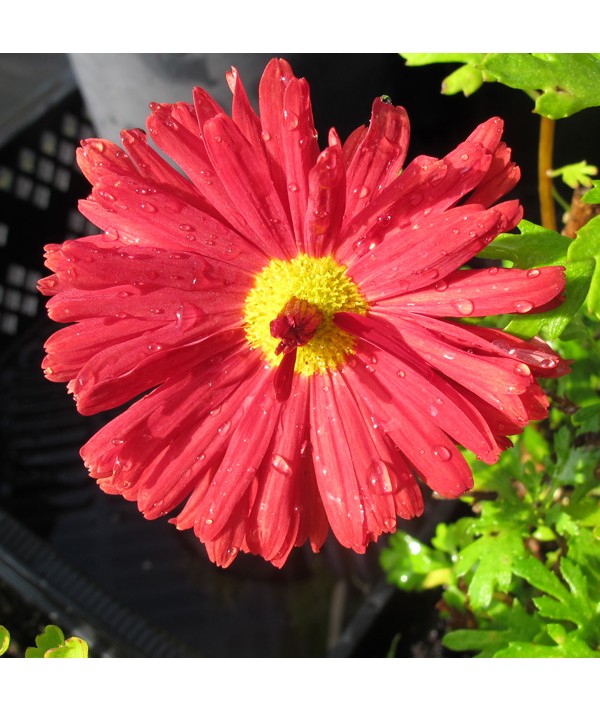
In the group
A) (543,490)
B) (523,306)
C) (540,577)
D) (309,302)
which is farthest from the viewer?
(543,490)

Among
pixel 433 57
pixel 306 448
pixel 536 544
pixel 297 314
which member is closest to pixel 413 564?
pixel 536 544

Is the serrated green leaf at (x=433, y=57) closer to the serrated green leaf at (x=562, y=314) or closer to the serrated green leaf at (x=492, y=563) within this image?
the serrated green leaf at (x=562, y=314)

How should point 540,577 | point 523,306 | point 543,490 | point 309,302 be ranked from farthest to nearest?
point 543,490, point 540,577, point 309,302, point 523,306

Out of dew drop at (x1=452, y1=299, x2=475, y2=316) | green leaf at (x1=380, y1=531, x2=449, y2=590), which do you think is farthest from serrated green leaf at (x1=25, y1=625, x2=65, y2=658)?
green leaf at (x1=380, y1=531, x2=449, y2=590)

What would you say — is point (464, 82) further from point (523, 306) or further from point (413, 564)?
point (413, 564)

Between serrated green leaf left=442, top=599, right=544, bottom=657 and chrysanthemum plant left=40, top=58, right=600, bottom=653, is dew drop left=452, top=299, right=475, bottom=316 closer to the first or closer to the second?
chrysanthemum plant left=40, top=58, right=600, bottom=653

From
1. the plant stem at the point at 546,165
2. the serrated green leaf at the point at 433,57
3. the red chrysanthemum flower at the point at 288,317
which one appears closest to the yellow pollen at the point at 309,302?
the red chrysanthemum flower at the point at 288,317
